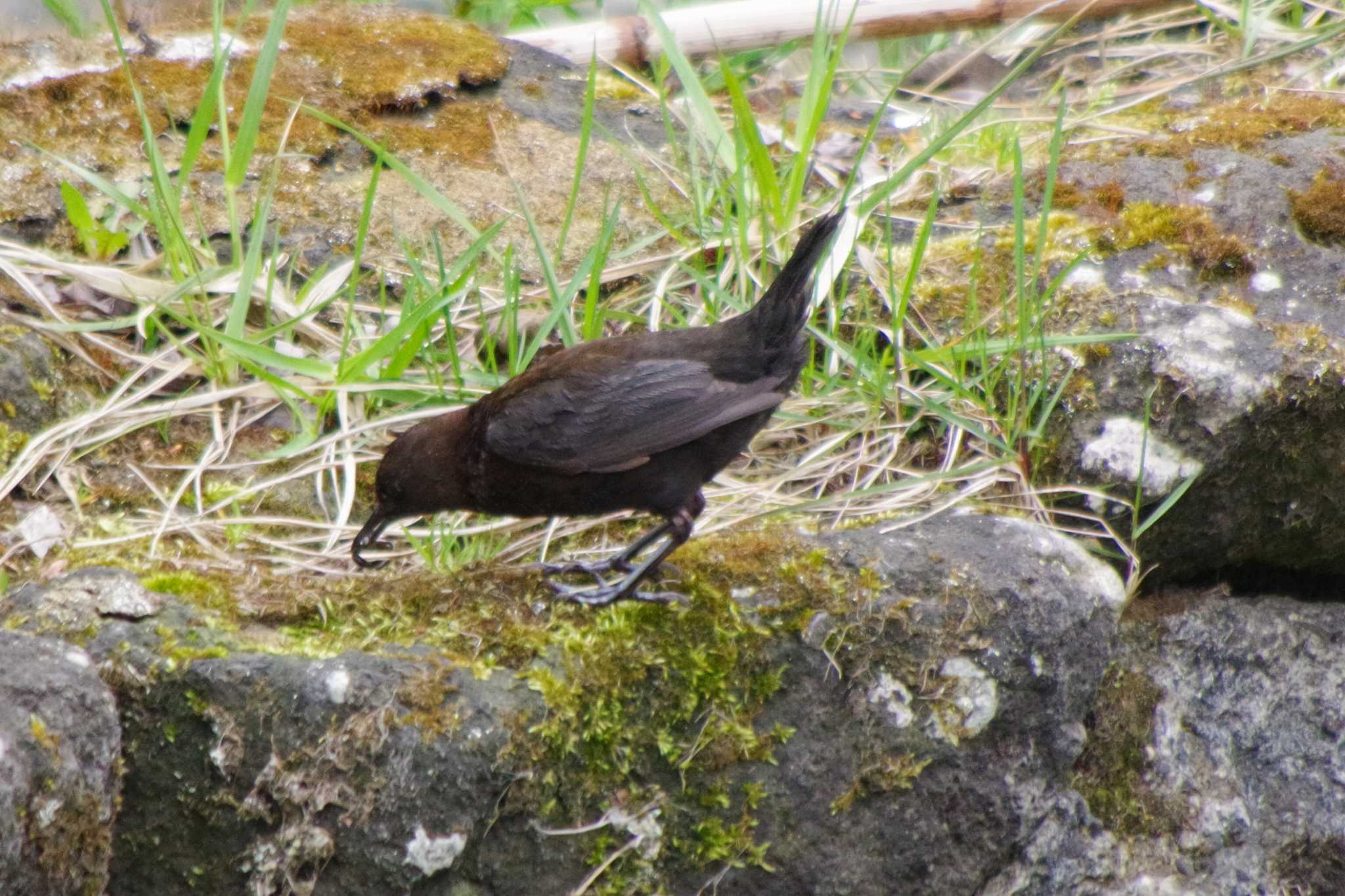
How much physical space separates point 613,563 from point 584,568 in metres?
0.10

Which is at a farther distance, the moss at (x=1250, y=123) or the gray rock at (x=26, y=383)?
the moss at (x=1250, y=123)

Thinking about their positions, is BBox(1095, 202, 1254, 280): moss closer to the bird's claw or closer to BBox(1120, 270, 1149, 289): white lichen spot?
BBox(1120, 270, 1149, 289): white lichen spot

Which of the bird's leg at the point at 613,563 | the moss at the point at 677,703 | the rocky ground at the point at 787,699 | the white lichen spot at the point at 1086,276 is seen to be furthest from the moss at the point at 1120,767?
the white lichen spot at the point at 1086,276

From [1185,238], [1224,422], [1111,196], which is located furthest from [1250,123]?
[1224,422]

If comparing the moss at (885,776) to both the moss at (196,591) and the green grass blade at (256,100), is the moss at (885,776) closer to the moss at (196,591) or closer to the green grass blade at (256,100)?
the moss at (196,591)

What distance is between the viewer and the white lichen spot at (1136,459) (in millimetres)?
3543

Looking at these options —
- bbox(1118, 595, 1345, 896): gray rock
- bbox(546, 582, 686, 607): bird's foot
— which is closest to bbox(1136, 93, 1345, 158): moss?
bbox(1118, 595, 1345, 896): gray rock

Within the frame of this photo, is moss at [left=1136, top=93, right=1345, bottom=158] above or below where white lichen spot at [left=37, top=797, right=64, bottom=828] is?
below

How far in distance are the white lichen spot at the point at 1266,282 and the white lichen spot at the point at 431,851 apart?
315cm

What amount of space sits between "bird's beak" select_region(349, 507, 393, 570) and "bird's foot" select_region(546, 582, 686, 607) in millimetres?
599

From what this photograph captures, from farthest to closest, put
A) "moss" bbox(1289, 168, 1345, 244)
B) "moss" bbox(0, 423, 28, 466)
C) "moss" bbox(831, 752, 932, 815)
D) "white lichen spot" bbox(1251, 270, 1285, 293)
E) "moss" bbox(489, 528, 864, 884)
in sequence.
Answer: "moss" bbox(1289, 168, 1345, 244) → "white lichen spot" bbox(1251, 270, 1285, 293) → "moss" bbox(0, 423, 28, 466) → "moss" bbox(831, 752, 932, 815) → "moss" bbox(489, 528, 864, 884)

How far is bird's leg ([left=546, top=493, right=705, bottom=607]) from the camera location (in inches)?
120

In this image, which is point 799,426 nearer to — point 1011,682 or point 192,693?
point 1011,682

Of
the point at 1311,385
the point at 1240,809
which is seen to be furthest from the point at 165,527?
the point at 1311,385
